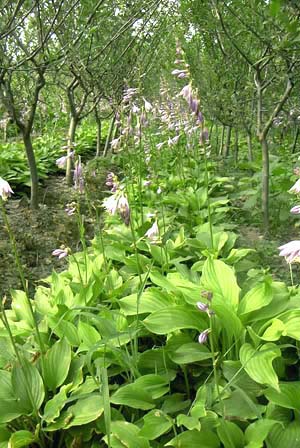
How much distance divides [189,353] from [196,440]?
479 mm

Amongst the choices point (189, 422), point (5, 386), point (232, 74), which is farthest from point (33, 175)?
point (189, 422)

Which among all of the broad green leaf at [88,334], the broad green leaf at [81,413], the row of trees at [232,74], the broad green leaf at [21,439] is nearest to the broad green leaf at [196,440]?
the broad green leaf at [81,413]

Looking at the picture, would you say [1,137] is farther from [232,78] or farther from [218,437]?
[218,437]

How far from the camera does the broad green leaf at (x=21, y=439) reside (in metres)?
1.84

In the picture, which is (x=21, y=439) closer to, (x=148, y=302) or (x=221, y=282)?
(x=148, y=302)

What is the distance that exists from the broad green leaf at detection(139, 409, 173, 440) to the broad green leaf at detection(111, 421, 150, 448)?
32mm

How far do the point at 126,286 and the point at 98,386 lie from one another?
929 mm

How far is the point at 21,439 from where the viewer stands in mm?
1878

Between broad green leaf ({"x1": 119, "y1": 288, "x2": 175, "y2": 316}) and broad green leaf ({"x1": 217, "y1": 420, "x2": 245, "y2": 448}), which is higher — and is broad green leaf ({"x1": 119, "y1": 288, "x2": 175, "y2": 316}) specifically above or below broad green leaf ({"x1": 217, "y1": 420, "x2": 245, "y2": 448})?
above

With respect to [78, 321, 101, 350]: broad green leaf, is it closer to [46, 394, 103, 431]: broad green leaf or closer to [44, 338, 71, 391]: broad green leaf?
[44, 338, 71, 391]: broad green leaf

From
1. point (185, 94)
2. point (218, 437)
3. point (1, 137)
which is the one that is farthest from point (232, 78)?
point (1, 137)

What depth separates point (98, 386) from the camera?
209 centimetres

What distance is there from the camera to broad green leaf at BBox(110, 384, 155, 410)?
1.96m

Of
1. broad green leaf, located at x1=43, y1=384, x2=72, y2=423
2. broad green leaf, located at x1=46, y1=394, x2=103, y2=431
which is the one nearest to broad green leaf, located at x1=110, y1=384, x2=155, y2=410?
broad green leaf, located at x1=46, y1=394, x2=103, y2=431
